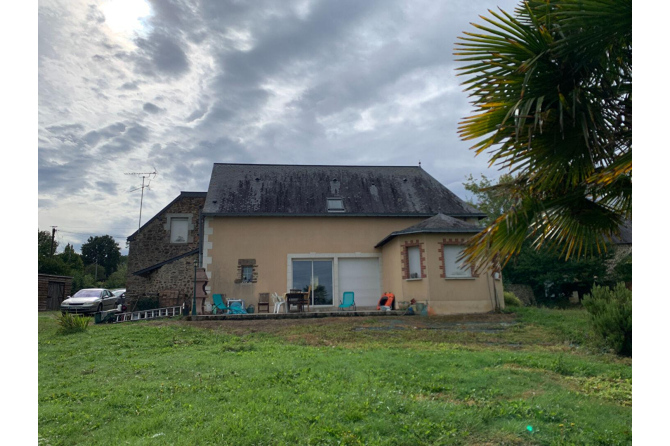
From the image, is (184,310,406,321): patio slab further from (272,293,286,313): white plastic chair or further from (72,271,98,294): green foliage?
(72,271,98,294): green foliage

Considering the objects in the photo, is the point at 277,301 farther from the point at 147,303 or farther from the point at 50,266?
the point at 50,266

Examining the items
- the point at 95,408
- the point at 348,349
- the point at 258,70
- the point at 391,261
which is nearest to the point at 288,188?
the point at 391,261

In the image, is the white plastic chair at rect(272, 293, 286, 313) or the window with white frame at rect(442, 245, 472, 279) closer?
the window with white frame at rect(442, 245, 472, 279)

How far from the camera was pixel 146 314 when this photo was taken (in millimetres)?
15734

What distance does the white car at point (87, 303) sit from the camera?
20219mm

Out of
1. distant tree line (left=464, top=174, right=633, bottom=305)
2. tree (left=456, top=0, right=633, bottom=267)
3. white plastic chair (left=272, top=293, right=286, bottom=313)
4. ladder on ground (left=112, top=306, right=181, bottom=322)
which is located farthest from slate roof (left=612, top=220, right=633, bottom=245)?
ladder on ground (left=112, top=306, right=181, bottom=322)

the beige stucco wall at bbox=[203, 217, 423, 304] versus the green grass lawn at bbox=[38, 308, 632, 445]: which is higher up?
the beige stucco wall at bbox=[203, 217, 423, 304]

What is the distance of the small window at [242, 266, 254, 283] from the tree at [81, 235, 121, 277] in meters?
51.3

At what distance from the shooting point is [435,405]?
4.50 m

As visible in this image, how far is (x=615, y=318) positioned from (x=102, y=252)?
2556 inches

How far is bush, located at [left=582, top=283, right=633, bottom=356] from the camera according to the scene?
7469 mm

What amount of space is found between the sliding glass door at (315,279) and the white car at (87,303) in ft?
34.8

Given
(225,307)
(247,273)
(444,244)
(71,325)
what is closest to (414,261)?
(444,244)
